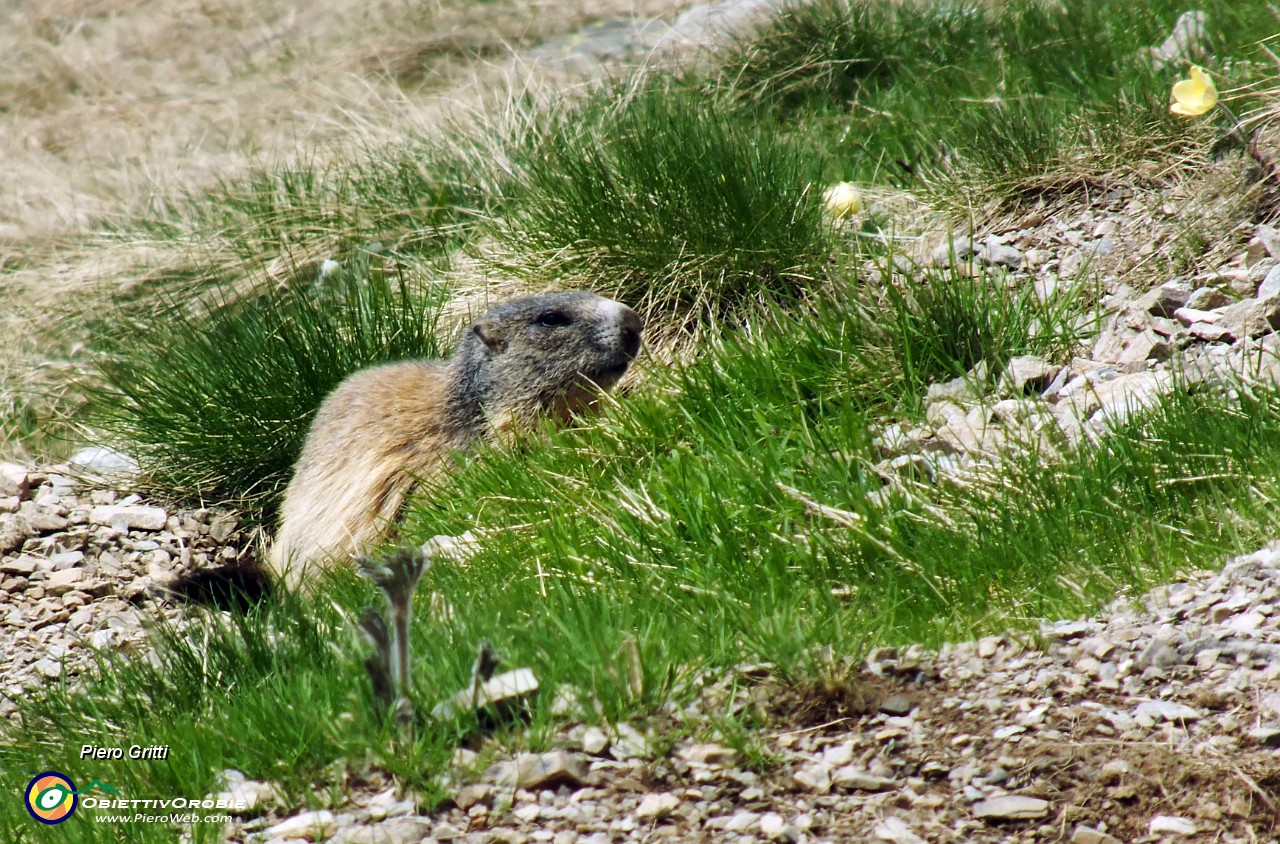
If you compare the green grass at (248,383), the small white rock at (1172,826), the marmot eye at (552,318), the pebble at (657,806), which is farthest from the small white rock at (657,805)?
Result: the green grass at (248,383)

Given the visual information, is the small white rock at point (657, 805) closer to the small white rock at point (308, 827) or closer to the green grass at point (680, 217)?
the small white rock at point (308, 827)

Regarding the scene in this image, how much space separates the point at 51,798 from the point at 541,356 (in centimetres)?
321

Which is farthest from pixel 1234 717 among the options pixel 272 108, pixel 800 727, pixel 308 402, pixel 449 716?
pixel 272 108

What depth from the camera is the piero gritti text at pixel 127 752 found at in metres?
3.00

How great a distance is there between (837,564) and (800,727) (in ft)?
2.62

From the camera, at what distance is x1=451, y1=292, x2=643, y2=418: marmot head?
5.73 metres

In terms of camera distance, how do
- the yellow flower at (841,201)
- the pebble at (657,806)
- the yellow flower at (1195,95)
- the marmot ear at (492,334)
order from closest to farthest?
the pebble at (657,806)
the yellow flower at (1195,95)
the marmot ear at (492,334)
the yellow flower at (841,201)

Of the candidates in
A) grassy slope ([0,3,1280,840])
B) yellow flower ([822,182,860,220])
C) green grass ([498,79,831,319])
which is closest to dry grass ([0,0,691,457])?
green grass ([498,79,831,319])

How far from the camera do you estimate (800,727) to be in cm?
285

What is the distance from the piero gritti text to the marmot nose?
3030mm

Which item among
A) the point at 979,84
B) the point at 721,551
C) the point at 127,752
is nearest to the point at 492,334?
the point at 721,551

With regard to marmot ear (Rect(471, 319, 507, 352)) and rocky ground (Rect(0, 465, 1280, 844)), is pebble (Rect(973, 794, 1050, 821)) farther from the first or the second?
marmot ear (Rect(471, 319, 507, 352))

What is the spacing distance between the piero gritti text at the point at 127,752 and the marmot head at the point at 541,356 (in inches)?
112

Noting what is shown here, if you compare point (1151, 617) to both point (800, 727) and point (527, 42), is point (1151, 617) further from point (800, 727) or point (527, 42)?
point (527, 42)
